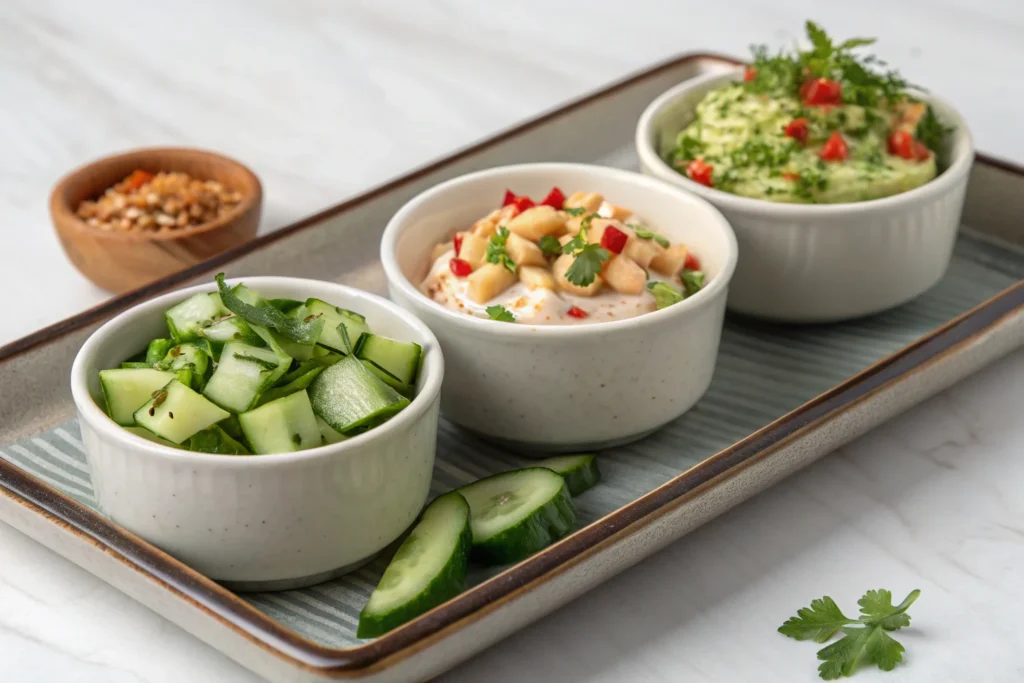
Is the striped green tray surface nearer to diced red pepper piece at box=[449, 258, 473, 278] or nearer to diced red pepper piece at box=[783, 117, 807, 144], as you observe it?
diced red pepper piece at box=[449, 258, 473, 278]

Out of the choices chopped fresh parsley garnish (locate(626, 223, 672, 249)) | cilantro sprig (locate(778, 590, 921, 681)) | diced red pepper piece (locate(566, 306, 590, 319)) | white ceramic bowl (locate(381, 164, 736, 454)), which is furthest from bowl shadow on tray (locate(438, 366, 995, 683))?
chopped fresh parsley garnish (locate(626, 223, 672, 249))

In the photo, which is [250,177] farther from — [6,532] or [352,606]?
[352,606]

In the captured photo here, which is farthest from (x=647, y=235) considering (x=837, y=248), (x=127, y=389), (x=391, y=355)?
(x=127, y=389)

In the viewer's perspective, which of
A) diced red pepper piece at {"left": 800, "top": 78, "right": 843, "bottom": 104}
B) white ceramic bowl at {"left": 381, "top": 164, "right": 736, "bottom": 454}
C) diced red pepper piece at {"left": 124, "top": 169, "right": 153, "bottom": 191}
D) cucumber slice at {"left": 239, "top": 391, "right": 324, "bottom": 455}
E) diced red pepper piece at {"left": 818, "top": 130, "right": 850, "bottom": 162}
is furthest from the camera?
diced red pepper piece at {"left": 124, "top": 169, "right": 153, "bottom": 191}

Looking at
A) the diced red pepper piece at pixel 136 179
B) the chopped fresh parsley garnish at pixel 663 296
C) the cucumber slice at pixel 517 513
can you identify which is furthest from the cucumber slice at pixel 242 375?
the diced red pepper piece at pixel 136 179

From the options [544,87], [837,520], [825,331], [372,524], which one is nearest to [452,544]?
[372,524]

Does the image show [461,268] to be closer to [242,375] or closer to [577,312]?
[577,312]
